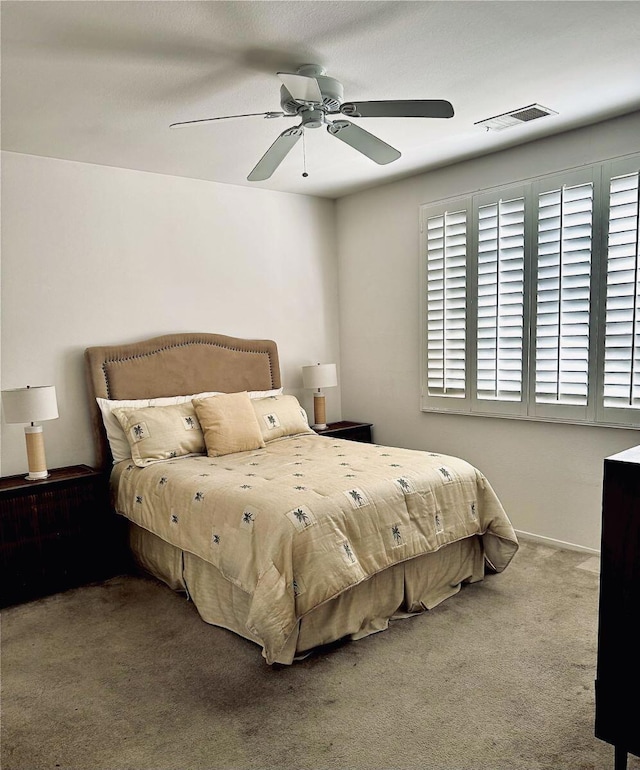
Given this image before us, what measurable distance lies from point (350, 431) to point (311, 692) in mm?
2681

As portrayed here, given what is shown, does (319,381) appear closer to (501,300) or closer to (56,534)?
(501,300)

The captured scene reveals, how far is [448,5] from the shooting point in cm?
222

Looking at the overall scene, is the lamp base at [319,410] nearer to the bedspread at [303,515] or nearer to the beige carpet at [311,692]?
the bedspread at [303,515]

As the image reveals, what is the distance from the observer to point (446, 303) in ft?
14.5

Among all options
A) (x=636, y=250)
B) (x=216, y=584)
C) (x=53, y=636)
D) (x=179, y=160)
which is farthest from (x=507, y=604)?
(x=179, y=160)

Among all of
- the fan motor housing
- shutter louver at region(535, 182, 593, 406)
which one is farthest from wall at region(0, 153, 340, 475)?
shutter louver at region(535, 182, 593, 406)

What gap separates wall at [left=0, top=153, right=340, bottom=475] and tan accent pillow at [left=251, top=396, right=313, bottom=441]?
65 centimetres

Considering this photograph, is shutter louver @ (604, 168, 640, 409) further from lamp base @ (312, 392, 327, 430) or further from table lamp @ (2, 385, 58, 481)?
table lamp @ (2, 385, 58, 481)

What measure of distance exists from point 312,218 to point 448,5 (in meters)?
3.03

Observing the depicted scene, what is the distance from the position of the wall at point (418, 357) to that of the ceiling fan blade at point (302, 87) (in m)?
2.00

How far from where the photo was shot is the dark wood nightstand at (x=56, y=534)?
326 centimetres

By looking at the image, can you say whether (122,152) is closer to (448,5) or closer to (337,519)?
(448,5)

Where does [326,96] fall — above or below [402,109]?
above

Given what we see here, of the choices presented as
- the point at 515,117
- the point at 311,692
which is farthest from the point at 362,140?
the point at 311,692
